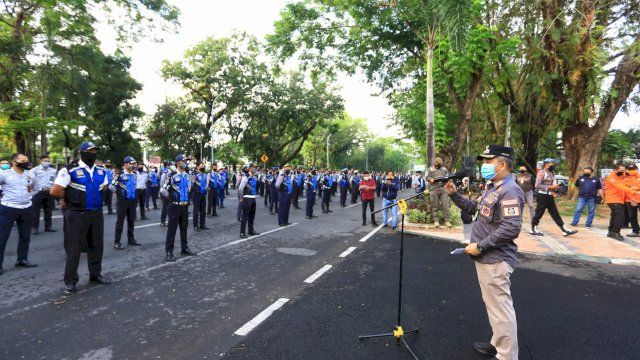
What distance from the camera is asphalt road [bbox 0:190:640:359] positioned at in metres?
3.54

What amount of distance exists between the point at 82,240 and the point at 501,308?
18.4ft

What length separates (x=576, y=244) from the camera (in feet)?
28.6

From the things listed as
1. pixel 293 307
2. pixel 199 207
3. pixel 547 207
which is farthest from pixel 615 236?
pixel 199 207

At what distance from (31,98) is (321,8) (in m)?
15.5

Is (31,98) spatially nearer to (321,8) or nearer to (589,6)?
(321,8)

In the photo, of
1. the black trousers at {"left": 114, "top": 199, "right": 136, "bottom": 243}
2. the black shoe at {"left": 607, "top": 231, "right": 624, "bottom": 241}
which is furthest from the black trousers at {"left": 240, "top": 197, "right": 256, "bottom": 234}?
the black shoe at {"left": 607, "top": 231, "right": 624, "bottom": 241}

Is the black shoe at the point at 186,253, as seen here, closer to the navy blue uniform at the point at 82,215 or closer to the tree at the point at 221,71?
the navy blue uniform at the point at 82,215

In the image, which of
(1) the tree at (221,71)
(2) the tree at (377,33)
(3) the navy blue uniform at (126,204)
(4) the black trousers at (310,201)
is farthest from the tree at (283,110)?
(3) the navy blue uniform at (126,204)

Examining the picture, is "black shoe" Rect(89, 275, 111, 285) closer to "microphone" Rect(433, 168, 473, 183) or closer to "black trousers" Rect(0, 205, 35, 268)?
"black trousers" Rect(0, 205, 35, 268)

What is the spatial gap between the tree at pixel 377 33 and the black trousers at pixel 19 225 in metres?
10.4

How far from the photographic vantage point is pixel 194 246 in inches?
323

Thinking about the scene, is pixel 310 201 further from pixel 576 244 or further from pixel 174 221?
pixel 576 244

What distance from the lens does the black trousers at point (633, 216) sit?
32.9ft

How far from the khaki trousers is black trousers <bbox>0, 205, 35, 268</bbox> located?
294 inches
